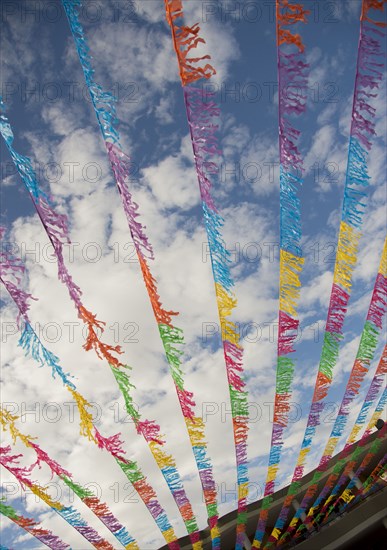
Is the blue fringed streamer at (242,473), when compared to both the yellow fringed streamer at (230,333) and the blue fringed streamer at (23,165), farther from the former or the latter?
the blue fringed streamer at (23,165)

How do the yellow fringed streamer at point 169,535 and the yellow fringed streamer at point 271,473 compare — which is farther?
the yellow fringed streamer at point 169,535

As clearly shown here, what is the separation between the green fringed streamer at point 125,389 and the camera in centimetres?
559

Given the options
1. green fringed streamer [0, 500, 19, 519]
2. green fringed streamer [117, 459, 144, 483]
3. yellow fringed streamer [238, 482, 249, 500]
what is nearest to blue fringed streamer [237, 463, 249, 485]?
yellow fringed streamer [238, 482, 249, 500]

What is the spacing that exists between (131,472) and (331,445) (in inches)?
210

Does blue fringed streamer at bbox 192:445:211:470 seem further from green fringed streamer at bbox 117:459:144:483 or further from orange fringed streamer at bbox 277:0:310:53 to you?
orange fringed streamer at bbox 277:0:310:53

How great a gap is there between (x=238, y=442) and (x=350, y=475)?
1030cm

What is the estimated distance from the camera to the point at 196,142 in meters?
3.88

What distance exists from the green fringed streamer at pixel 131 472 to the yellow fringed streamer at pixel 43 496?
138cm

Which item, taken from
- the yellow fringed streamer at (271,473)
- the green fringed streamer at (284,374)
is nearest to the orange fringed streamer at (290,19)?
the green fringed streamer at (284,374)

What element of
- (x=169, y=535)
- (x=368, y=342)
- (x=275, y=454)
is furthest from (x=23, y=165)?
(x=169, y=535)

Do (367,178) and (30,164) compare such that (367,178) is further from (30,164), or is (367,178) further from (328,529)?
(328,529)

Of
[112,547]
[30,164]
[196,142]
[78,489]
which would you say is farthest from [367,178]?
[112,547]

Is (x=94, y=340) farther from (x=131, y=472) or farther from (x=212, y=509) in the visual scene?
(x=212, y=509)

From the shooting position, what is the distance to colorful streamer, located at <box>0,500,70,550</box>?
20.9 feet
